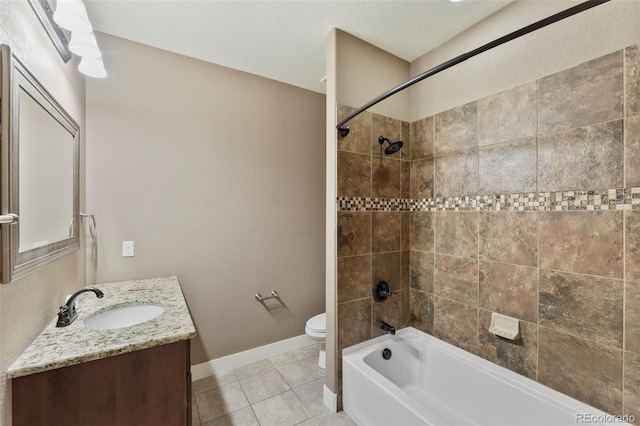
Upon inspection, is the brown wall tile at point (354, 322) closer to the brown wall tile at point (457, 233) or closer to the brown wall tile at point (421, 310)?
the brown wall tile at point (421, 310)

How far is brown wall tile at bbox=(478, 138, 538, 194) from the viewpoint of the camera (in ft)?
4.91

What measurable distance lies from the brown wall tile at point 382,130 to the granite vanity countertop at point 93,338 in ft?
5.41

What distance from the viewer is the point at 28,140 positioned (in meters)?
1.03

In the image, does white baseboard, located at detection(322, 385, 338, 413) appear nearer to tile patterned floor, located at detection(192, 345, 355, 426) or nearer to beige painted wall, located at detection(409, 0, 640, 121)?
tile patterned floor, located at detection(192, 345, 355, 426)

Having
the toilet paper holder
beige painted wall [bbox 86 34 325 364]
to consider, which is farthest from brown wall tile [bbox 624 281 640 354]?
the toilet paper holder

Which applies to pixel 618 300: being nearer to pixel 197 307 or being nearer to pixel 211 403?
pixel 211 403

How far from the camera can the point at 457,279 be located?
6.10ft

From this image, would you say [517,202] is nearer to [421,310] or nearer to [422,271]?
[422,271]

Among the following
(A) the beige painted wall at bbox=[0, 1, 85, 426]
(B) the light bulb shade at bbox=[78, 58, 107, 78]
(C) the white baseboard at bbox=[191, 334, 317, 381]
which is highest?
(B) the light bulb shade at bbox=[78, 58, 107, 78]

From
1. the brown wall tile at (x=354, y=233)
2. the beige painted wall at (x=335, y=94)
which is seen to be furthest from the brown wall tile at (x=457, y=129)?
the brown wall tile at (x=354, y=233)

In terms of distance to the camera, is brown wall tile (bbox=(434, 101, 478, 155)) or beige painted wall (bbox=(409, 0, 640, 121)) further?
brown wall tile (bbox=(434, 101, 478, 155))

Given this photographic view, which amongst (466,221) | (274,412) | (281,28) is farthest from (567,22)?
(274,412)

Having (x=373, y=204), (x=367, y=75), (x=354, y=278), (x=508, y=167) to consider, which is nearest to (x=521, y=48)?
(x=508, y=167)

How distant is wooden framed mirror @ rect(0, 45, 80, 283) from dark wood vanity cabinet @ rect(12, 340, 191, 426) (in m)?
0.40
